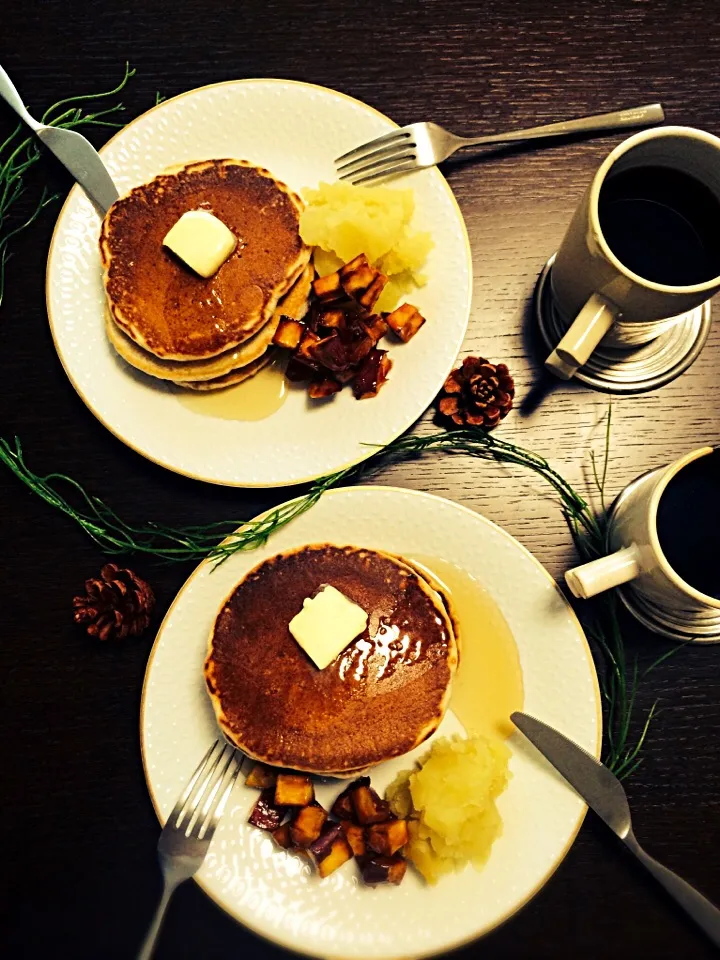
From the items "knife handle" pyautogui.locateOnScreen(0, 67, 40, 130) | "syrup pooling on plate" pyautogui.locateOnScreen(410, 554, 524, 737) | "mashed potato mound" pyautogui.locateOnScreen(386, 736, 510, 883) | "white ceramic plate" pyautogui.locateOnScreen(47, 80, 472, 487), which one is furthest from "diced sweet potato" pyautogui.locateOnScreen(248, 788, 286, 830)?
"knife handle" pyautogui.locateOnScreen(0, 67, 40, 130)

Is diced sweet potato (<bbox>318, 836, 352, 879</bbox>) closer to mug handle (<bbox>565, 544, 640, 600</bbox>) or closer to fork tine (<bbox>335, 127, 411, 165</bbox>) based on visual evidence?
mug handle (<bbox>565, 544, 640, 600</bbox>)

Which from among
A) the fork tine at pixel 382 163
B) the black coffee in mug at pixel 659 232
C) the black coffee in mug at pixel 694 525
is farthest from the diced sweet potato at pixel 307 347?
the black coffee in mug at pixel 694 525

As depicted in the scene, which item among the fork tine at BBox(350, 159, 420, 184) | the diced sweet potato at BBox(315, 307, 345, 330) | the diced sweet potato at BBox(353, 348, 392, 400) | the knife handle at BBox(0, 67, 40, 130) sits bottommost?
the diced sweet potato at BBox(353, 348, 392, 400)

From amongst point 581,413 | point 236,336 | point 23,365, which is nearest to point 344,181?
point 236,336

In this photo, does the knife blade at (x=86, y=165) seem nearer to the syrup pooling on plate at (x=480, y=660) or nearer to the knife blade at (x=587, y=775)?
the syrup pooling on plate at (x=480, y=660)

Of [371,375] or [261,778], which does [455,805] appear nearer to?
[261,778]

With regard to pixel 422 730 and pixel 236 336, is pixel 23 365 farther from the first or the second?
pixel 422 730

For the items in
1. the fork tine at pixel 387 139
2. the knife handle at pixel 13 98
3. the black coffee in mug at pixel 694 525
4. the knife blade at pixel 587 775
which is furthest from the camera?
the knife handle at pixel 13 98
